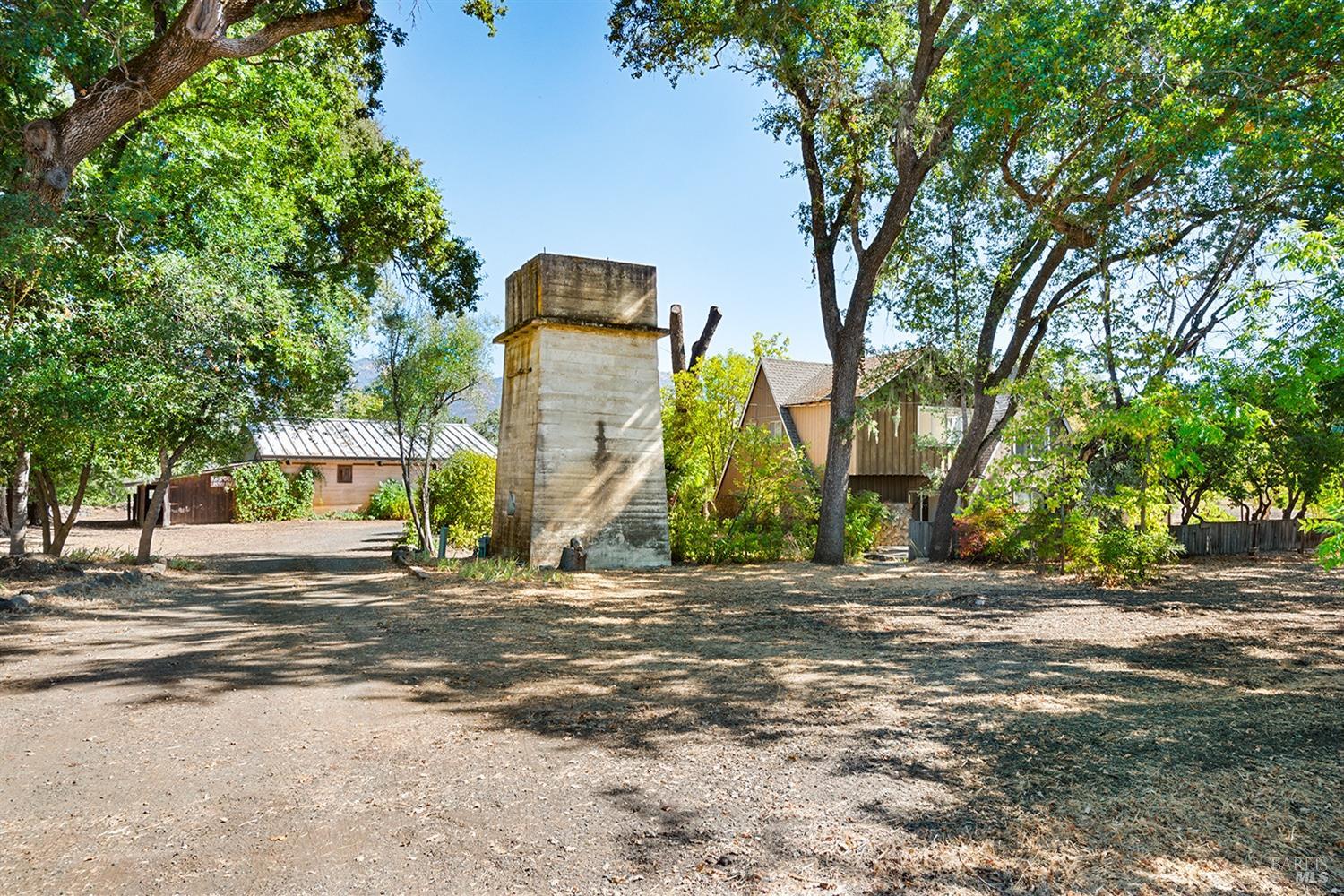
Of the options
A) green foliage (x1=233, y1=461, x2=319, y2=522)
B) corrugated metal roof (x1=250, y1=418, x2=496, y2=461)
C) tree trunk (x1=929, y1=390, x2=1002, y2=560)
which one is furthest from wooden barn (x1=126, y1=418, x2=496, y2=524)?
tree trunk (x1=929, y1=390, x2=1002, y2=560)

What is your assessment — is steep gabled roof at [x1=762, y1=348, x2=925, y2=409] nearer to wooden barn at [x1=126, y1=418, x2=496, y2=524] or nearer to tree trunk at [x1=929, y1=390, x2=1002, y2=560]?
tree trunk at [x1=929, y1=390, x2=1002, y2=560]

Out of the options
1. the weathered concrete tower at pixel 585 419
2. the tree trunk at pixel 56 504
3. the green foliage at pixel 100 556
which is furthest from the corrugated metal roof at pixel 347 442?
the weathered concrete tower at pixel 585 419

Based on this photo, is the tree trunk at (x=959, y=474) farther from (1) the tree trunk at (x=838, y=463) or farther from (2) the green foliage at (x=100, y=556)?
(2) the green foliage at (x=100, y=556)

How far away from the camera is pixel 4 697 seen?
5.86 m

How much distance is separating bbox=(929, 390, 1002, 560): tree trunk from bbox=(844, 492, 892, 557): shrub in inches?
61.8

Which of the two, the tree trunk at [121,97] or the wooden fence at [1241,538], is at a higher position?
the tree trunk at [121,97]

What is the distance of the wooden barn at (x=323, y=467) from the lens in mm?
31844

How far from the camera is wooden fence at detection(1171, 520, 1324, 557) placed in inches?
774

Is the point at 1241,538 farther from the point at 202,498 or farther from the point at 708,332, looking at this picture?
the point at 202,498

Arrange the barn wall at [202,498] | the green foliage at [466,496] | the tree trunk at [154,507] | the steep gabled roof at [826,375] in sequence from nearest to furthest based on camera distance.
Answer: the tree trunk at [154,507], the steep gabled roof at [826,375], the green foliage at [466,496], the barn wall at [202,498]

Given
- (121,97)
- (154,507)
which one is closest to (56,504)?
(154,507)

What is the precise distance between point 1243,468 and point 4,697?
79.1 ft

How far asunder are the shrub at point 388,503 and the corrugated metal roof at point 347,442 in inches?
75.5

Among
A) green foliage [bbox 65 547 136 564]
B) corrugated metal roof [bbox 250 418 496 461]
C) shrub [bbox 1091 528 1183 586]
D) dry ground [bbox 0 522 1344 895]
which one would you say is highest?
corrugated metal roof [bbox 250 418 496 461]
